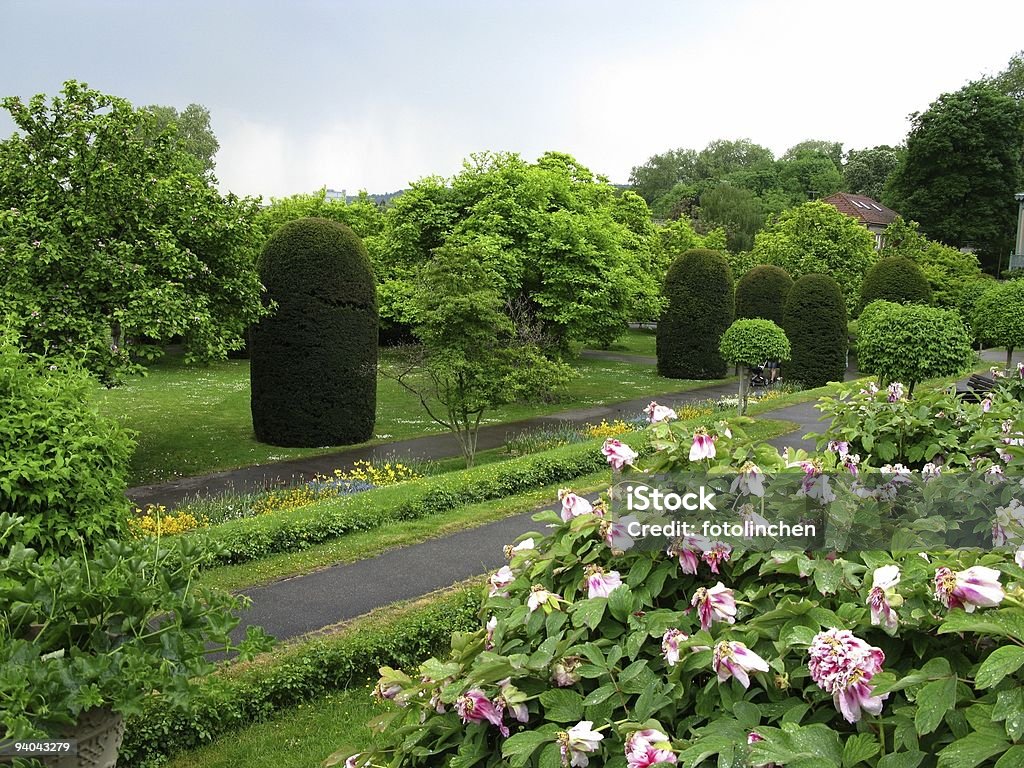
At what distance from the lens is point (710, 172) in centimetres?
7500

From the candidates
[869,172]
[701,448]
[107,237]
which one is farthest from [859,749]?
[869,172]

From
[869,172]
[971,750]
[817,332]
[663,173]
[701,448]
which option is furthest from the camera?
[663,173]

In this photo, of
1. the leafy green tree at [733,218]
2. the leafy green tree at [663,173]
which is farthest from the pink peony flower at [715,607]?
the leafy green tree at [663,173]

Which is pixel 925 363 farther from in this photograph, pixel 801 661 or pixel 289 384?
pixel 801 661

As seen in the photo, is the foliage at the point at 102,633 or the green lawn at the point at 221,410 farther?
the green lawn at the point at 221,410

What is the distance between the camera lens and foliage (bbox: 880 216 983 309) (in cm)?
2836

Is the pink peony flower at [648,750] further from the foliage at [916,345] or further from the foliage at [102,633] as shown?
the foliage at [916,345]

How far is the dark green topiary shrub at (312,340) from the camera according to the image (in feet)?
44.7

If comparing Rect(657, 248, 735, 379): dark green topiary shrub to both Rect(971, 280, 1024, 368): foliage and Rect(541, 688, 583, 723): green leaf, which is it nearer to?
Rect(971, 280, 1024, 368): foliage

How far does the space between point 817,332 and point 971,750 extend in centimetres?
2240

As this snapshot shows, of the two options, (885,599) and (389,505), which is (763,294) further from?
(885,599)

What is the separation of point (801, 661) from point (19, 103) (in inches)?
482

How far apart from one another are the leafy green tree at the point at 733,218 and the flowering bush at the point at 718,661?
51.0m

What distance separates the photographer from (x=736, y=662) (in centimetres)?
174
